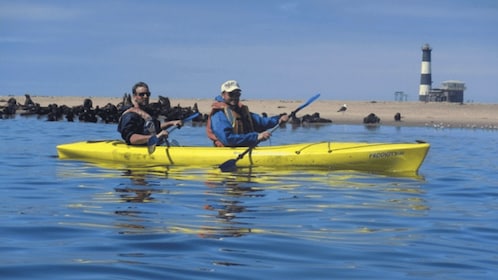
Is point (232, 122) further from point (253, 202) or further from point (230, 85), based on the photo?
point (253, 202)

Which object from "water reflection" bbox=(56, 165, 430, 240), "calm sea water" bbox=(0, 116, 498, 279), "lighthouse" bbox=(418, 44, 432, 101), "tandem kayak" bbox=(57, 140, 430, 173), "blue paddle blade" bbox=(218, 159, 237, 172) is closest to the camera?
"calm sea water" bbox=(0, 116, 498, 279)

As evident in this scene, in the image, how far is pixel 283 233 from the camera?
6547 mm

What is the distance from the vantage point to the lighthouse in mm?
73625

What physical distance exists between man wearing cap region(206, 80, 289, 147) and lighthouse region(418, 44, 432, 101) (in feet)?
199

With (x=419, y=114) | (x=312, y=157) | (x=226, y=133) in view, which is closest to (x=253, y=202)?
(x=312, y=157)

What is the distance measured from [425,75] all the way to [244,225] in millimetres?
70815

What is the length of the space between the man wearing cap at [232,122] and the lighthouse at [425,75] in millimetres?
60562

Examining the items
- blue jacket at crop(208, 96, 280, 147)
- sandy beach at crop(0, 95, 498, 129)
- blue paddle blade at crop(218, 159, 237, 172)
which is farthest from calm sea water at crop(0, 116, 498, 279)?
sandy beach at crop(0, 95, 498, 129)

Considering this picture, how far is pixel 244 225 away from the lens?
22.9 feet

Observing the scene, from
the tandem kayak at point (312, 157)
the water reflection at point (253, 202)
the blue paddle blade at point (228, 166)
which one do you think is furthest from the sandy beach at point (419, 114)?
the water reflection at point (253, 202)

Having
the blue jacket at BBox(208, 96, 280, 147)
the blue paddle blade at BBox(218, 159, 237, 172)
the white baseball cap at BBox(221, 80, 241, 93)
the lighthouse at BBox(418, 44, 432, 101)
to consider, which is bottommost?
the blue paddle blade at BBox(218, 159, 237, 172)

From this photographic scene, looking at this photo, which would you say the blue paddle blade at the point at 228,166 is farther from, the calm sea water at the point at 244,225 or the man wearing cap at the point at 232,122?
the man wearing cap at the point at 232,122

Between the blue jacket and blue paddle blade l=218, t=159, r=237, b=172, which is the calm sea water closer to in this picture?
blue paddle blade l=218, t=159, r=237, b=172

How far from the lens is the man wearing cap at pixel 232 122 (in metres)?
12.3
